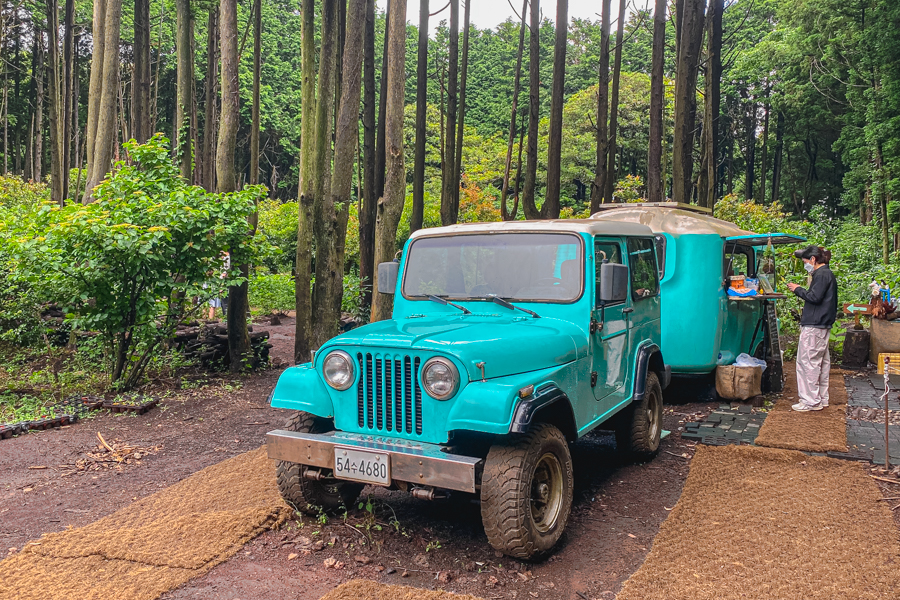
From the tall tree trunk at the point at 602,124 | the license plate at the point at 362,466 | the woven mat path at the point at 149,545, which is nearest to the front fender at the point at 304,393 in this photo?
the license plate at the point at 362,466

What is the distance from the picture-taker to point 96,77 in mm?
11602

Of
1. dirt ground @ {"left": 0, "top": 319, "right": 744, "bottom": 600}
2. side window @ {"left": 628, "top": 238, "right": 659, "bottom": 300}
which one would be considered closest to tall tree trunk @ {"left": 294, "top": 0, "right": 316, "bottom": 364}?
dirt ground @ {"left": 0, "top": 319, "right": 744, "bottom": 600}

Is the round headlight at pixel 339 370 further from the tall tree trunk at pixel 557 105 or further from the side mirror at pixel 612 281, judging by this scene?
the tall tree trunk at pixel 557 105

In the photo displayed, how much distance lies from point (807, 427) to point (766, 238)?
2423 millimetres

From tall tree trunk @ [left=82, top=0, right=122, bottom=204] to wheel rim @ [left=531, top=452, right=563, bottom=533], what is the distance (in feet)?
29.5

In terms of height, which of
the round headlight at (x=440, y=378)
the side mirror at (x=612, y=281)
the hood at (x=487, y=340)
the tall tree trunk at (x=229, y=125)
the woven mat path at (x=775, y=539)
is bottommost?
the woven mat path at (x=775, y=539)

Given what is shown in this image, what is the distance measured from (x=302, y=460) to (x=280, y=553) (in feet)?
2.11

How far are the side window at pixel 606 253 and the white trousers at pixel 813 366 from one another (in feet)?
12.3

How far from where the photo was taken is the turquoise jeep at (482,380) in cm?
377

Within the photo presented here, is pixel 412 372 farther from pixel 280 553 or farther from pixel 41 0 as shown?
pixel 41 0

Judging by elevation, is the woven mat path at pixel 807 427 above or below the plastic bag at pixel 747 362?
A: below

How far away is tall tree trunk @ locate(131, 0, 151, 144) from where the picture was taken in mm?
16438

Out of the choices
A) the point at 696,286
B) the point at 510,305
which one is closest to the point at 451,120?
the point at 696,286

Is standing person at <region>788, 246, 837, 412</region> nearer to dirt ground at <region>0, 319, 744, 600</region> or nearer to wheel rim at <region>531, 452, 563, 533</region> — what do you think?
dirt ground at <region>0, 319, 744, 600</region>
